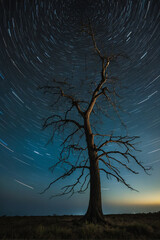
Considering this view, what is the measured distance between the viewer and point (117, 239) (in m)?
4.08

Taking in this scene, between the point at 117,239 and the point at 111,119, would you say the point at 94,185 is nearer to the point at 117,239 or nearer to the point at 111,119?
the point at 117,239

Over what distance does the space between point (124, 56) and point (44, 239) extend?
9.66 meters

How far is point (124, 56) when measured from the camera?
9938 mm

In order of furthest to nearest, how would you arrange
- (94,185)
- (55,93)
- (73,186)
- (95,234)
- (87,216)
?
1. (55,93)
2. (73,186)
3. (94,185)
4. (87,216)
5. (95,234)

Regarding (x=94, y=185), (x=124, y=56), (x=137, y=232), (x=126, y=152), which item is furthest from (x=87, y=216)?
(x=124, y=56)

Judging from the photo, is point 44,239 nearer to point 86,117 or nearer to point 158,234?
point 158,234

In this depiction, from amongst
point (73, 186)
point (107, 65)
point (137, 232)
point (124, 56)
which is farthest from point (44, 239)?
point (124, 56)

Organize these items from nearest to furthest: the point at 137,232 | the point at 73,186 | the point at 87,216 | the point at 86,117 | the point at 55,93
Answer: the point at 137,232, the point at 87,216, the point at 73,186, the point at 86,117, the point at 55,93

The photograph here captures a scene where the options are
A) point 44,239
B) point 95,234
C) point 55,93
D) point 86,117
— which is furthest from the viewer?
point 55,93

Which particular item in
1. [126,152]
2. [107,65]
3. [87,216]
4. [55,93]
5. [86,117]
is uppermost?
[107,65]

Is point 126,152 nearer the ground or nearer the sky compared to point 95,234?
nearer the sky

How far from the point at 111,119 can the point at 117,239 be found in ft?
19.5

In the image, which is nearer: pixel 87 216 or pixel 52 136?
pixel 87 216

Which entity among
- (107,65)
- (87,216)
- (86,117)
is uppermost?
(107,65)
